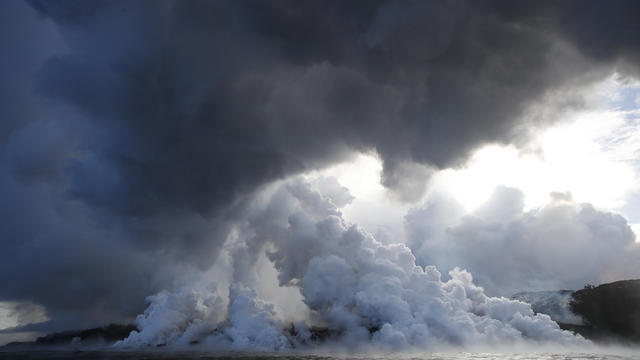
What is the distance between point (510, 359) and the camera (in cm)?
15075

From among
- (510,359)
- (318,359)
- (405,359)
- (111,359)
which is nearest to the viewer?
(510,359)

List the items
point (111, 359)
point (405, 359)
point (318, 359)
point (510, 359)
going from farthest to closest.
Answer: point (111, 359), point (318, 359), point (405, 359), point (510, 359)

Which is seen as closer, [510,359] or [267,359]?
[510,359]

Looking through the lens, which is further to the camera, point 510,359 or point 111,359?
point 111,359

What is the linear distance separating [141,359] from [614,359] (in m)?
198

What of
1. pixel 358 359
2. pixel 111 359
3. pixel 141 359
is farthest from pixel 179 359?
pixel 358 359

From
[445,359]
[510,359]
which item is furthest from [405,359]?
[510,359]

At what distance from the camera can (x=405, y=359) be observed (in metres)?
162

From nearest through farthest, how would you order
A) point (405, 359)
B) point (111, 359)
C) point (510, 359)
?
point (510, 359) < point (405, 359) < point (111, 359)

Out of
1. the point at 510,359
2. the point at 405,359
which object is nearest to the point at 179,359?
the point at 405,359

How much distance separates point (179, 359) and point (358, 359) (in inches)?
3043

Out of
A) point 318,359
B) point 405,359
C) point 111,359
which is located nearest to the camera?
point 405,359

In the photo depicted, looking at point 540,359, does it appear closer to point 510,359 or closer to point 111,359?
point 510,359

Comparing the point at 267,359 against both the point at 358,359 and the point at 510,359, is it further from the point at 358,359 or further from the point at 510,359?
the point at 510,359
